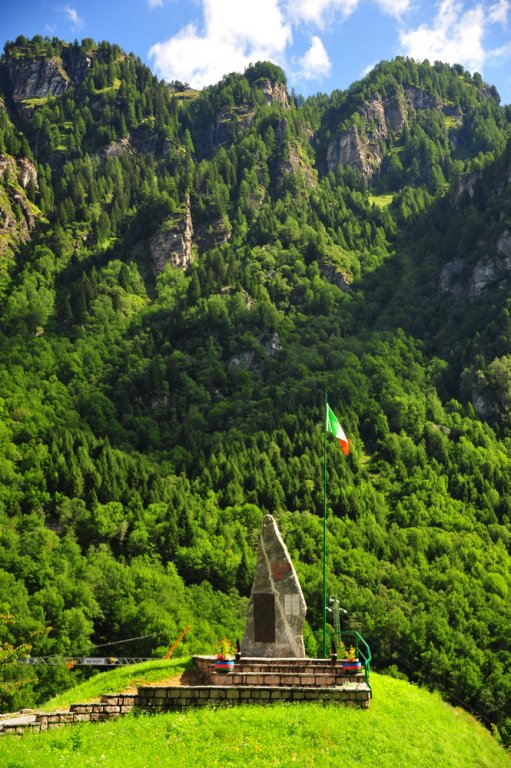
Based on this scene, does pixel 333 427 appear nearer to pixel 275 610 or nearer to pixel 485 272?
pixel 275 610

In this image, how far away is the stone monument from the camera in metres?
26.1

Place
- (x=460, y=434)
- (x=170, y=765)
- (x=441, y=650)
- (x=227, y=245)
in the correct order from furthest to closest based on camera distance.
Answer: (x=227, y=245), (x=460, y=434), (x=441, y=650), (x=170, y=765)

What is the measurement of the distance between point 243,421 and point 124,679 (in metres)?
104

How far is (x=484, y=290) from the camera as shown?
157 m

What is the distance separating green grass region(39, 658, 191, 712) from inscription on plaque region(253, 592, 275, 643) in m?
2.71

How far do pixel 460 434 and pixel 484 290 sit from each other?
45.9 m

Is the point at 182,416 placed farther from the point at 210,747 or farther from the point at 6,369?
the point at 210,747

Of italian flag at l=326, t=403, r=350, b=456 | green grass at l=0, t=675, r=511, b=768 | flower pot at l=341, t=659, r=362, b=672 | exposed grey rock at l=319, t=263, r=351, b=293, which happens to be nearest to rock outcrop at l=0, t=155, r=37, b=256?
exposed grey rock at l=319, t=263, r=351, b=293

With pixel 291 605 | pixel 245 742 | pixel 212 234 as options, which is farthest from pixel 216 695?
pixel 212 234

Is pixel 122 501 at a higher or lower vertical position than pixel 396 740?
higher

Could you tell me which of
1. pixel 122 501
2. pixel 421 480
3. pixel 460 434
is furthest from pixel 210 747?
pixel 460 434

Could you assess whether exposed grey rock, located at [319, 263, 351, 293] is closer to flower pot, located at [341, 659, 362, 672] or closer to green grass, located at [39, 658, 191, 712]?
green grass, located at [39, 658, 191, 712]

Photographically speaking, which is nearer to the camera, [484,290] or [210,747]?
[210,747]

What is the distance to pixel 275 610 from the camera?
86.1 ft
